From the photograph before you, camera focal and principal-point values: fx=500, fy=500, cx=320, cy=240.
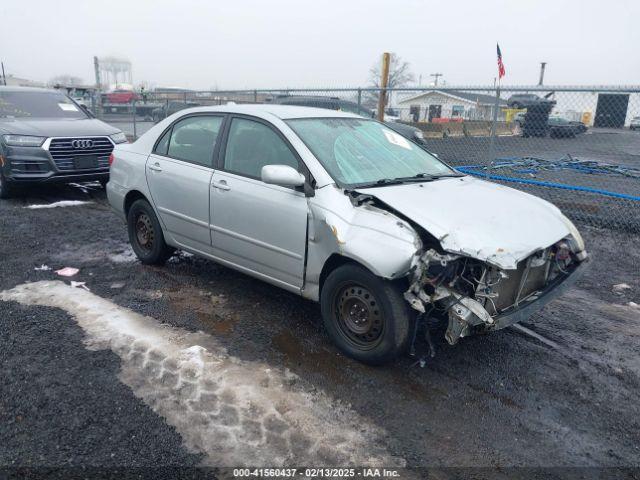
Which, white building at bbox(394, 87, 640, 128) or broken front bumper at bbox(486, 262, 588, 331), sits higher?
white building at bbox(394, 87, 640, 128)

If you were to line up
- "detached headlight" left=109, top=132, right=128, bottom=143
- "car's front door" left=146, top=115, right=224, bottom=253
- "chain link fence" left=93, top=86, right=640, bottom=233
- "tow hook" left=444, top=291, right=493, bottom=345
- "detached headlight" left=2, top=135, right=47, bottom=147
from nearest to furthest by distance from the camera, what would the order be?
1. "tow hook" left=444, top=291, right=493, bottom=345
2. "car's front door" left=146, top=115, right=224, bottom=253
3. "detached headlight" left=2, top=135, right=47, bottom=147
4. "chain link fence" left=93, top=86, right=640, bottom=233
5. "detached headlight" left=109, top=132, right=128, bottom=143

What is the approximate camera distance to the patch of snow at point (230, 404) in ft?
8.57

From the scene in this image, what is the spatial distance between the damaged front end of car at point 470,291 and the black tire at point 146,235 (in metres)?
3.00

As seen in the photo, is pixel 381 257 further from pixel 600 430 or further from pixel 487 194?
pixel 600 430

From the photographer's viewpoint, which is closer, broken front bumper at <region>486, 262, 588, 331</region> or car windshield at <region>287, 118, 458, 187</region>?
broken front bumper at <region>486, 262, 588, 331</region>

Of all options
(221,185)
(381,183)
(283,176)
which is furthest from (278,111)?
(381,183)

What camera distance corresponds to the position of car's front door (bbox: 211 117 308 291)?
3.69 meters

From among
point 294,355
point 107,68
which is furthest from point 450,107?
point 107,68

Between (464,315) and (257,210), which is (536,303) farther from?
(257,210)

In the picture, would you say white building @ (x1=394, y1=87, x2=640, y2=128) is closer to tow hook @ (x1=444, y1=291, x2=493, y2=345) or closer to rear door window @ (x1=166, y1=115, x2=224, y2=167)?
rear door window @ (x1=166, y1=115, x2=224, y2=167)

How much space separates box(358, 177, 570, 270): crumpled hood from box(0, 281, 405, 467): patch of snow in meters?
1.22

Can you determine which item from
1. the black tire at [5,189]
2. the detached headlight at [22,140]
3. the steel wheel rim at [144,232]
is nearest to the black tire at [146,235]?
the steel wheel rim at [144,232]

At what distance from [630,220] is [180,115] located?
6623mm

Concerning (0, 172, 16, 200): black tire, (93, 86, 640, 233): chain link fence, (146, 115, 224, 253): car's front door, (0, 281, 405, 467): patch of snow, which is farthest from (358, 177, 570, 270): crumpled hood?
(0, 172, 16, 200): black tire
